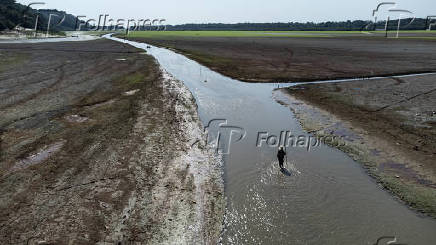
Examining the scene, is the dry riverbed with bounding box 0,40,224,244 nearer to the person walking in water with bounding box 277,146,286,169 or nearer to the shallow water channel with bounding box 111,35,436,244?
the shallow water channel with bounding box 111,35,436,244

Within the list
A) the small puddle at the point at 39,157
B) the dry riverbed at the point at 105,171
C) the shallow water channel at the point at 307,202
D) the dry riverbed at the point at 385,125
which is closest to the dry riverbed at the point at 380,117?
→ the dry riverbed at the point at 385,125

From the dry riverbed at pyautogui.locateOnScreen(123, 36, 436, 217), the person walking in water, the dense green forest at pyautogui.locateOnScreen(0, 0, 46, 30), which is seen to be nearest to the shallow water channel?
the person walking in water

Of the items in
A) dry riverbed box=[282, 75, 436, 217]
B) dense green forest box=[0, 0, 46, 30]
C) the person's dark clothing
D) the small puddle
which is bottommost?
the small puddle

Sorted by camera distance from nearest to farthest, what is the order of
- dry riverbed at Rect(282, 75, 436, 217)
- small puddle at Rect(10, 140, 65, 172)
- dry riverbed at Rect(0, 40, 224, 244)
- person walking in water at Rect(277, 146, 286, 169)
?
dry riverbed at Rect(0, 40, 224, 244)
dry riverbed at Rect(282, 75, 436, 217)
small puddle at Rect(10, 140, 65, 172)
person walking in water at Rect(277, 146, 286, 169)

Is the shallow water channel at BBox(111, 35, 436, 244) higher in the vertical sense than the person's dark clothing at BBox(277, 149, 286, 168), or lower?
lower

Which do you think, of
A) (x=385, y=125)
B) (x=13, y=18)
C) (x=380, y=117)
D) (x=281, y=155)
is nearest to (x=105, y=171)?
(x=281, y=155)

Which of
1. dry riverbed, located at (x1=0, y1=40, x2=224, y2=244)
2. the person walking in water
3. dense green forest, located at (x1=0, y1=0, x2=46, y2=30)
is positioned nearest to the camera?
dry riverbed, located at (x1=0, y1=40, x2=224, y2=244)

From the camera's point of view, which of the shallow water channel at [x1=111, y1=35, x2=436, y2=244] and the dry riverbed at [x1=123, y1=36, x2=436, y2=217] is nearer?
the shallow water channel at [x1=111, y1=35, x2=436, y2=244]

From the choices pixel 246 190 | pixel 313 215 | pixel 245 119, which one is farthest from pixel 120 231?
pixel 245 119

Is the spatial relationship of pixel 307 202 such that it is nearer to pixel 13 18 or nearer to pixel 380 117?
pixel 380 117
